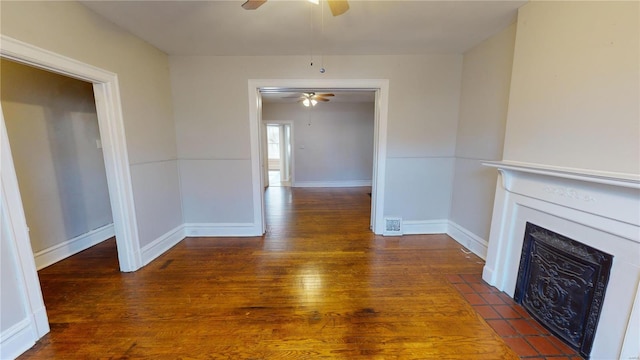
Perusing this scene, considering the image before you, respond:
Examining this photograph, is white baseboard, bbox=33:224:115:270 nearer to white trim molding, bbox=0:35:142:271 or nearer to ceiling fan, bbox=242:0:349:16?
white trim molding, bbox=0:35:142:271

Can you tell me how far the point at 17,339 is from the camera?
1.50m

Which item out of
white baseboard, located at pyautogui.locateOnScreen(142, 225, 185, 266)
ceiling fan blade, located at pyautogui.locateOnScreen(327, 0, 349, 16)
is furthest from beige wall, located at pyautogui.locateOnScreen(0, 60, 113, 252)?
ceiling fan blade, located at pyautogui.locateOnScreen(327, 0, 349, 16)

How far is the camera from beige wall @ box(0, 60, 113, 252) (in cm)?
239

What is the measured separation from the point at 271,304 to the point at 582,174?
2275mm

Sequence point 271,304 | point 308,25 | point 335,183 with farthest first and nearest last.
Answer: point 335,183
point 308,25
point 271,304

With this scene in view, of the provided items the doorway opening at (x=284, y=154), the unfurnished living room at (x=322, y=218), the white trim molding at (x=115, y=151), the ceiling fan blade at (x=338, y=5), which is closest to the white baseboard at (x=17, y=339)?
the unfurnished living room at (x=322, y=218)

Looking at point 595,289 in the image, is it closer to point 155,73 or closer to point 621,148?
point 621,148

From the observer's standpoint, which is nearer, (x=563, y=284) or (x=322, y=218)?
(x=563, y=284)

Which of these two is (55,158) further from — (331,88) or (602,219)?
(602,219)

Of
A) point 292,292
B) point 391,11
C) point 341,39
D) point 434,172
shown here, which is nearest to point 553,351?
point 292,292

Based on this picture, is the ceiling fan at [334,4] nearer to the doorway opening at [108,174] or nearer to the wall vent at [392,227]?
the doorway opening at [108,174]

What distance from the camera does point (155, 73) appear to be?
2.81m

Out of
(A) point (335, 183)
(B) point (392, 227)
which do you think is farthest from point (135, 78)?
(A) point (335, 183)

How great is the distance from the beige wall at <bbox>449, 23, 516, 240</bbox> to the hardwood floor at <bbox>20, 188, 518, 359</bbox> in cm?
55
